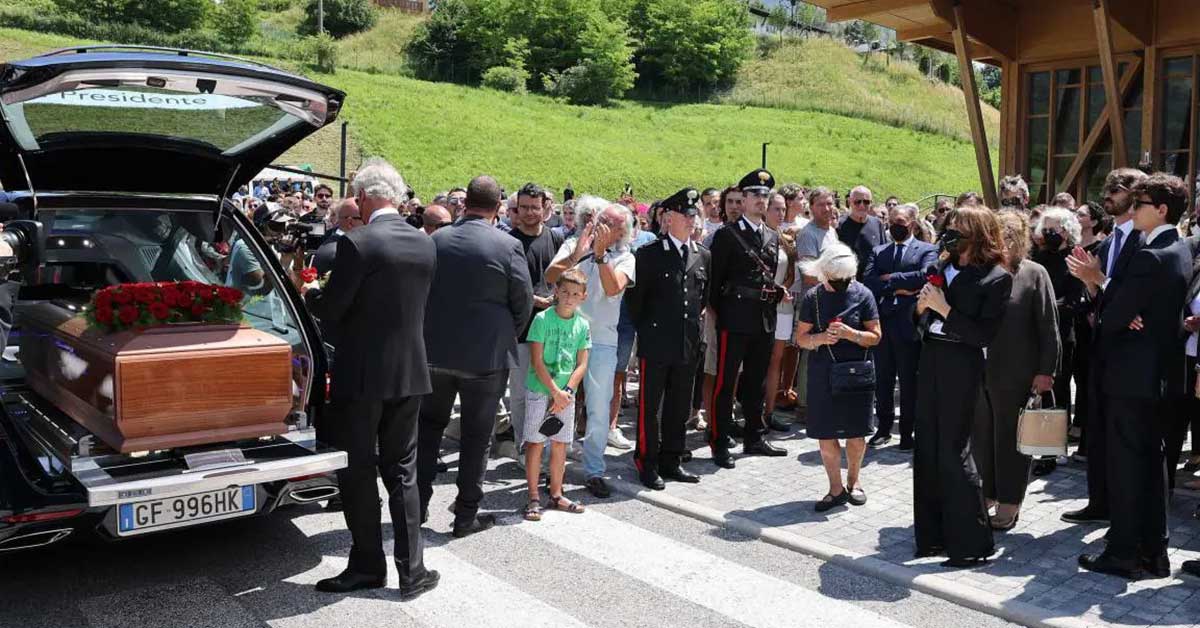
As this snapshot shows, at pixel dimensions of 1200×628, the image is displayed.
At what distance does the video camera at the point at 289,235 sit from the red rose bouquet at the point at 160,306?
3369 mm

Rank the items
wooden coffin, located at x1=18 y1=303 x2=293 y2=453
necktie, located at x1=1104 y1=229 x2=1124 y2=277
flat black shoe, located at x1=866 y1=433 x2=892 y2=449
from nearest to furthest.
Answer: wooden coffin, located at x1=18 y1=303 x2=293 y2=453 < necktie, located at x1=1104 y1=229 x2=1124 y2=277 < flat black shoe, located at x1=866 y1=433 x2=892 y2=449

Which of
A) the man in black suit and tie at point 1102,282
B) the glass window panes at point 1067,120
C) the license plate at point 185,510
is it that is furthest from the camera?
the glass window panes at point 1067,120

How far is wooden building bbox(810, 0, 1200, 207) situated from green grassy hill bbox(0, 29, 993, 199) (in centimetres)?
3328

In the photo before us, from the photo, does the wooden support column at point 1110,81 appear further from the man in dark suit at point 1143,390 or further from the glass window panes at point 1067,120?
the man in dark suit at point 1143,390

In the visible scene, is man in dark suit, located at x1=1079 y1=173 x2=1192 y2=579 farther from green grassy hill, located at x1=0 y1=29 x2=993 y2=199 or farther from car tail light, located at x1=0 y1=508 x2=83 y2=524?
green grassy hill, located at x1=0 y1=29 x2=993 y2=199

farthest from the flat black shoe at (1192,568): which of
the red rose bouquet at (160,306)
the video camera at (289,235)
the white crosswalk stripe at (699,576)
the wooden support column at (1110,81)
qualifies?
the wooden support column at (1110,81)

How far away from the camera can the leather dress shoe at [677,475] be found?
24.1ft

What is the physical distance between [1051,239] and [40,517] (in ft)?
22.7

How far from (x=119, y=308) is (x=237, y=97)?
48.5 inches

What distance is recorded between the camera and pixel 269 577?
5.28m

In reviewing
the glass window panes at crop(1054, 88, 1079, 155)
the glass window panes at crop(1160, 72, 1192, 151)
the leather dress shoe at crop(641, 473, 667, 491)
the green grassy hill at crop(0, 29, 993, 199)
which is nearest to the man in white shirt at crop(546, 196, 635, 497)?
the leather dress shoe at crop(641, 473, 667, 491)

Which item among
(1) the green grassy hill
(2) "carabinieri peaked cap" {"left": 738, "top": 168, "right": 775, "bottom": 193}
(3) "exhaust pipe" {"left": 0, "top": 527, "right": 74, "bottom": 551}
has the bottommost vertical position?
(3) "exhaust pipe" {"left": 0, "top": 527, "right": 74, "bottom": 551}

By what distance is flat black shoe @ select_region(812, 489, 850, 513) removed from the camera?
262 inches

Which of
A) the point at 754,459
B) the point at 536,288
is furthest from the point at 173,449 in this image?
the point at 754,459
